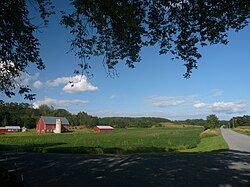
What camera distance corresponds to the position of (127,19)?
601 centimetres

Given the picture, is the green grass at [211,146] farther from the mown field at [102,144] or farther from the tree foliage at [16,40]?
the tree foliage at [16,40]

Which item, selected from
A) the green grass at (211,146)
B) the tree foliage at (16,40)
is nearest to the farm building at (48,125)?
the green grass at (211,146)

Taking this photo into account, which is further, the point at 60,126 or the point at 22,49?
the point at 60,126

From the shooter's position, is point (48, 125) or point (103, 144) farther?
point (48, 125)

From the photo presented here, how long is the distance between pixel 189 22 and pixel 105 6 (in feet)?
7.58

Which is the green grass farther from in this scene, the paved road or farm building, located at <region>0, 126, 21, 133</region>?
farm building, located at <region>0, 126, 21, 133</region>

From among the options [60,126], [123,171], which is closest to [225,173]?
[123,171]

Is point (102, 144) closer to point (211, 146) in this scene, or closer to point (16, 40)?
point (211, 146)

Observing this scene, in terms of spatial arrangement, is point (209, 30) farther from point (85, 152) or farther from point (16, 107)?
point (85, 152)

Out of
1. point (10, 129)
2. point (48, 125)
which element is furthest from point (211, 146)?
point (10, 129)

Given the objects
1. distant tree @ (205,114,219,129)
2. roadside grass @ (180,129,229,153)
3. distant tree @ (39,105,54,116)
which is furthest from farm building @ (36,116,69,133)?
roadside grass @ (180,129,229,153)

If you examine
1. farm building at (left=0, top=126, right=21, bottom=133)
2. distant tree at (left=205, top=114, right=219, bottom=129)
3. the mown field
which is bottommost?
the mown field

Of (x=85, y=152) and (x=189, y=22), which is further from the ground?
(x=189, y=22)

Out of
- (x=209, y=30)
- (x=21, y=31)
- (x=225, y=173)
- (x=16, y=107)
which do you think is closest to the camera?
(x=209, y=30)
